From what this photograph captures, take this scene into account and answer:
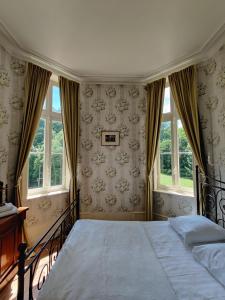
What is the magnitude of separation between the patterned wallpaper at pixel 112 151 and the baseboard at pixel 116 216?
2.2 inches

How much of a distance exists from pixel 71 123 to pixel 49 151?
60 cm

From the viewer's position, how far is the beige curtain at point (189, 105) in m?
2.57

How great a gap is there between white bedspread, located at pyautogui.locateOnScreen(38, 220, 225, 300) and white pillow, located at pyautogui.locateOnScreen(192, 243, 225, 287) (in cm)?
4

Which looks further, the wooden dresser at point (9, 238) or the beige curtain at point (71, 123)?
the beige curtain at point (71, 123)

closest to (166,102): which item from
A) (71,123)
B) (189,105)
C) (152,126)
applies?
(152,126)

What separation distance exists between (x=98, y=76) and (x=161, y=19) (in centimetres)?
151

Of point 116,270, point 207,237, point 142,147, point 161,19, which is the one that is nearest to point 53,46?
point 161,19

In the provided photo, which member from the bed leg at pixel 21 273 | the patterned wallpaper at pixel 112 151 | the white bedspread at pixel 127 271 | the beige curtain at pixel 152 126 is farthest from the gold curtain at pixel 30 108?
the beige curtain at pixel 152 126

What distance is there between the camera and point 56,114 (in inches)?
127

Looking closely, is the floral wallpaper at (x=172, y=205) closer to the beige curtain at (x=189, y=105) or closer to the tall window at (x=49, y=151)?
the beige curtain at (x=189, y=105)

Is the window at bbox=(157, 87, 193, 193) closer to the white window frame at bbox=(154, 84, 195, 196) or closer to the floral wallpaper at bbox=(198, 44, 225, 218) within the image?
the white window frame at bbox=(154, 84, 195, 196)

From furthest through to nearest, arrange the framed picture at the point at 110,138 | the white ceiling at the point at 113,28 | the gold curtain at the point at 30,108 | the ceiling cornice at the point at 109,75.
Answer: the framed picture at the point at 110,138 → the gold curtain at the point at 30,108 → the ceiling cornice at the point at 109,75 → the white ceiling at the point at 113,28

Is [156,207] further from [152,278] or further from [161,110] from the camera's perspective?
[152,278]

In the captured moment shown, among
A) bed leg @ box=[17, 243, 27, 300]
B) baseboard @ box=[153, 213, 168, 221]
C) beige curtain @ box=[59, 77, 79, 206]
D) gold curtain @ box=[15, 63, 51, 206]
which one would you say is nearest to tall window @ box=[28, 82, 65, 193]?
beige curtain @ box=[59, 77, 79, 206]
